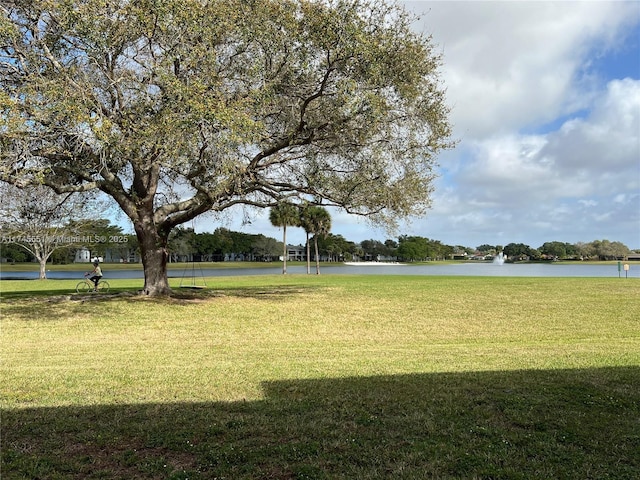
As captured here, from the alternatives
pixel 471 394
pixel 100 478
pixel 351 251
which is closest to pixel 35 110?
pixel 100 478

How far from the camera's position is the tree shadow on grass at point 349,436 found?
12.8ft

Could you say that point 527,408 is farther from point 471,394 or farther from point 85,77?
point 85,77

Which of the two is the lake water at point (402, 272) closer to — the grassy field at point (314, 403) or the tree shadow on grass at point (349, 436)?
the grassy field at point (314, 403)

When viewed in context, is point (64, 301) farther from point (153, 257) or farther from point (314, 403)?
point (314, 403)

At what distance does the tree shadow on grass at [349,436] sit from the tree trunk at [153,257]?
13.4 metres

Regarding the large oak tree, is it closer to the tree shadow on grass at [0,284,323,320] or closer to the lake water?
the tree shadow on grass at [0,284,323,320]

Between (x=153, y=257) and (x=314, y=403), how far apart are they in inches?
570

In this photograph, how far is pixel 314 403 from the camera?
5.83 m

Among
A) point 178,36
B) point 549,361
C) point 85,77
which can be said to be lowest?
point 549,361

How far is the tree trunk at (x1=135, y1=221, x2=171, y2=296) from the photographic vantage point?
18.3 metres

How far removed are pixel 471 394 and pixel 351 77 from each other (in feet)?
34.7

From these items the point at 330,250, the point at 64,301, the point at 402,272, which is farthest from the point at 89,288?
the point at 330,250

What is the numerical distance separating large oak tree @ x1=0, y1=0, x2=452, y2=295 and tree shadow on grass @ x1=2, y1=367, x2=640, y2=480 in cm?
810

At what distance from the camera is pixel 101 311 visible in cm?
1612
